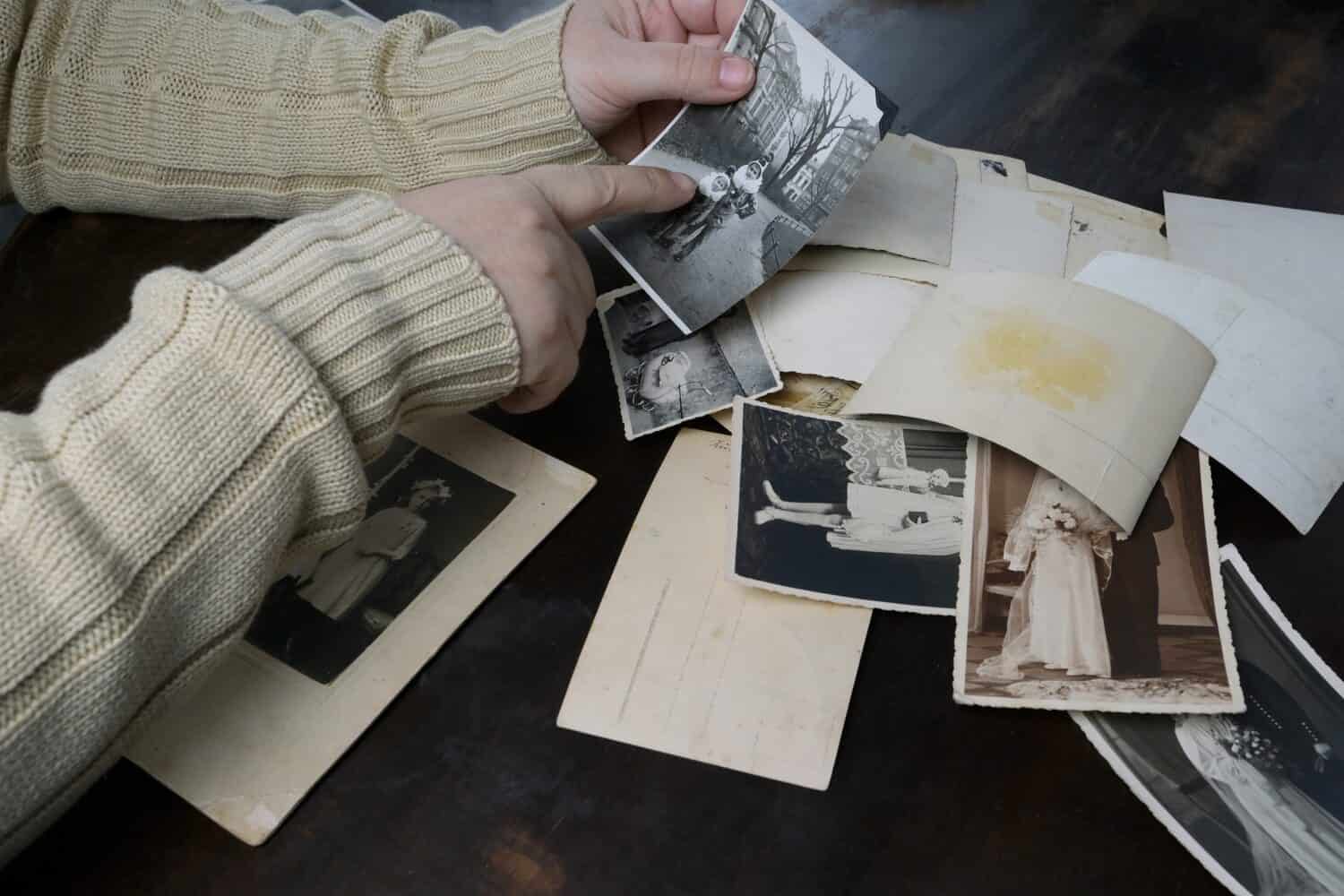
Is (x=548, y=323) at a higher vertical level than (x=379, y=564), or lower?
higher

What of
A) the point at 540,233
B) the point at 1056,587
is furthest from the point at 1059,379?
the point at 540,233

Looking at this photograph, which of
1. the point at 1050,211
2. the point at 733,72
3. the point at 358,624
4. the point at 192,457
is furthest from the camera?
the point at 1050,211

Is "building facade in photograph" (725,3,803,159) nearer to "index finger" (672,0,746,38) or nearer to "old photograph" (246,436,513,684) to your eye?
"index finger" (672,0,746,38)

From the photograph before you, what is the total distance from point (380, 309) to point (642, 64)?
0.96 ft

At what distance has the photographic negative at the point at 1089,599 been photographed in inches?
22.9

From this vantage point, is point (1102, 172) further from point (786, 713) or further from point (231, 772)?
point (231, 772)

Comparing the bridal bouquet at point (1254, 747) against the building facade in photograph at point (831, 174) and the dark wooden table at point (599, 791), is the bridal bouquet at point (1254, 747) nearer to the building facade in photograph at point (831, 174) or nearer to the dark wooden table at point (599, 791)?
the dark wooden table at point (599, 791)

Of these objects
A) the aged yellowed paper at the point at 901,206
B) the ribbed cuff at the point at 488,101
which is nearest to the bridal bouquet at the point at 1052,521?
the aged yellowed paper at the point at 901,206

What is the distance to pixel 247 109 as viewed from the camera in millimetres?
787

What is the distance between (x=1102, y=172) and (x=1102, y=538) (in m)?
0.41

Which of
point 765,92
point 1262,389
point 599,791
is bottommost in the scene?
point 599,791

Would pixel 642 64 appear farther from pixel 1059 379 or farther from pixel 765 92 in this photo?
pixel 1059 379

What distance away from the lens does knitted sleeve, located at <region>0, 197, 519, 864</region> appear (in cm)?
46

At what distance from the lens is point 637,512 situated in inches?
26.3
